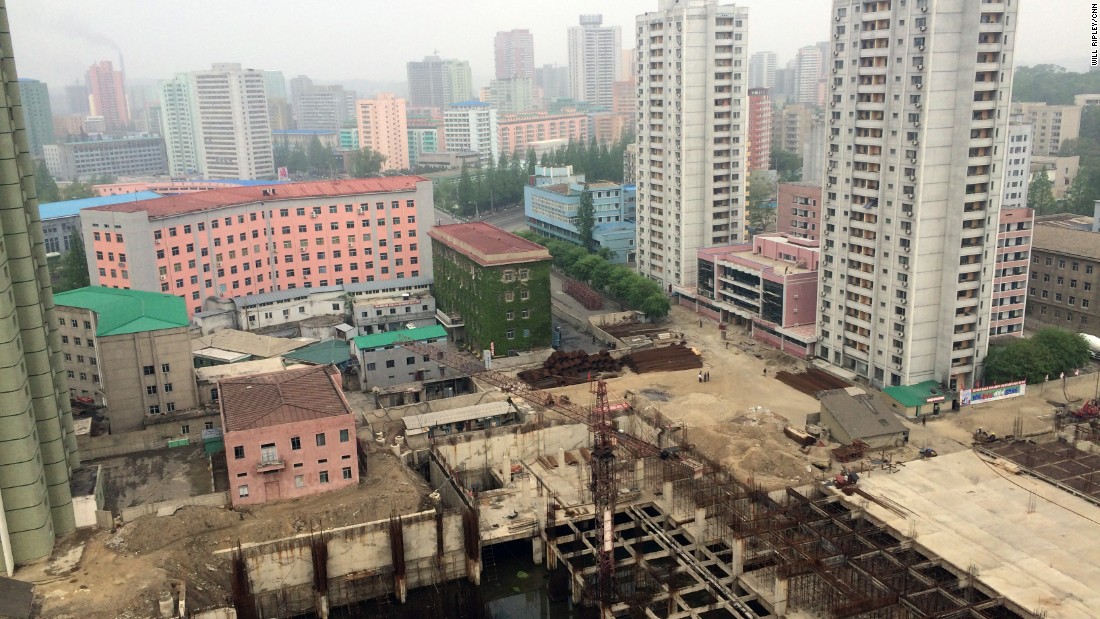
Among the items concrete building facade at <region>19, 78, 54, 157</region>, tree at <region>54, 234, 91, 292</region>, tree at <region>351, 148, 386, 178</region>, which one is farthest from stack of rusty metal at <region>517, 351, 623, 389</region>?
concrete building facade at <region>19, 78, 54, 157</region>

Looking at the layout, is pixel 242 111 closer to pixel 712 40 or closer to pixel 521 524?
pixel 712 40

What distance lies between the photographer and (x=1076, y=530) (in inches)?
1347

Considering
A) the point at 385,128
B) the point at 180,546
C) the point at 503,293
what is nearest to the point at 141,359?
the point at 180,546

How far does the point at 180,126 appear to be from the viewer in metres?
165

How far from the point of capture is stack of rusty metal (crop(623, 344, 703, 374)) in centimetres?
5462

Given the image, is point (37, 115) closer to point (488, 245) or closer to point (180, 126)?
point (180, 126)

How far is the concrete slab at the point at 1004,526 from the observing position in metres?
30.5

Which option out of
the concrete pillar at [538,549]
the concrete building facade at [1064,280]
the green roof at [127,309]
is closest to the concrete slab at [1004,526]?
the concrete pillar at [538,549]

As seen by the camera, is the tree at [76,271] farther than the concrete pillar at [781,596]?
Yes

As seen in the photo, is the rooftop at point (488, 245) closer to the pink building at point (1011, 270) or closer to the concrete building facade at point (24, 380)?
the concrete building facade at point (24, 380)

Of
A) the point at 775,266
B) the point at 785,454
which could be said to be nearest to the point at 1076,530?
the point at 785,454

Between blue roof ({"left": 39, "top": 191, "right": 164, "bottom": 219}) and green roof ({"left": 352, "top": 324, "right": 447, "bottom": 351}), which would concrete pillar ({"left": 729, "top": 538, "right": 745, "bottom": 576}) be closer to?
green roof ({"left": 352, "top": 324, "right": 447, "bottom": 351})

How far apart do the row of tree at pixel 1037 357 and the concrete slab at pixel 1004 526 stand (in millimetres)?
8886

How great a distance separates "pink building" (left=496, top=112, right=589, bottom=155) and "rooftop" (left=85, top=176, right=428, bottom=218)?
331 feet
